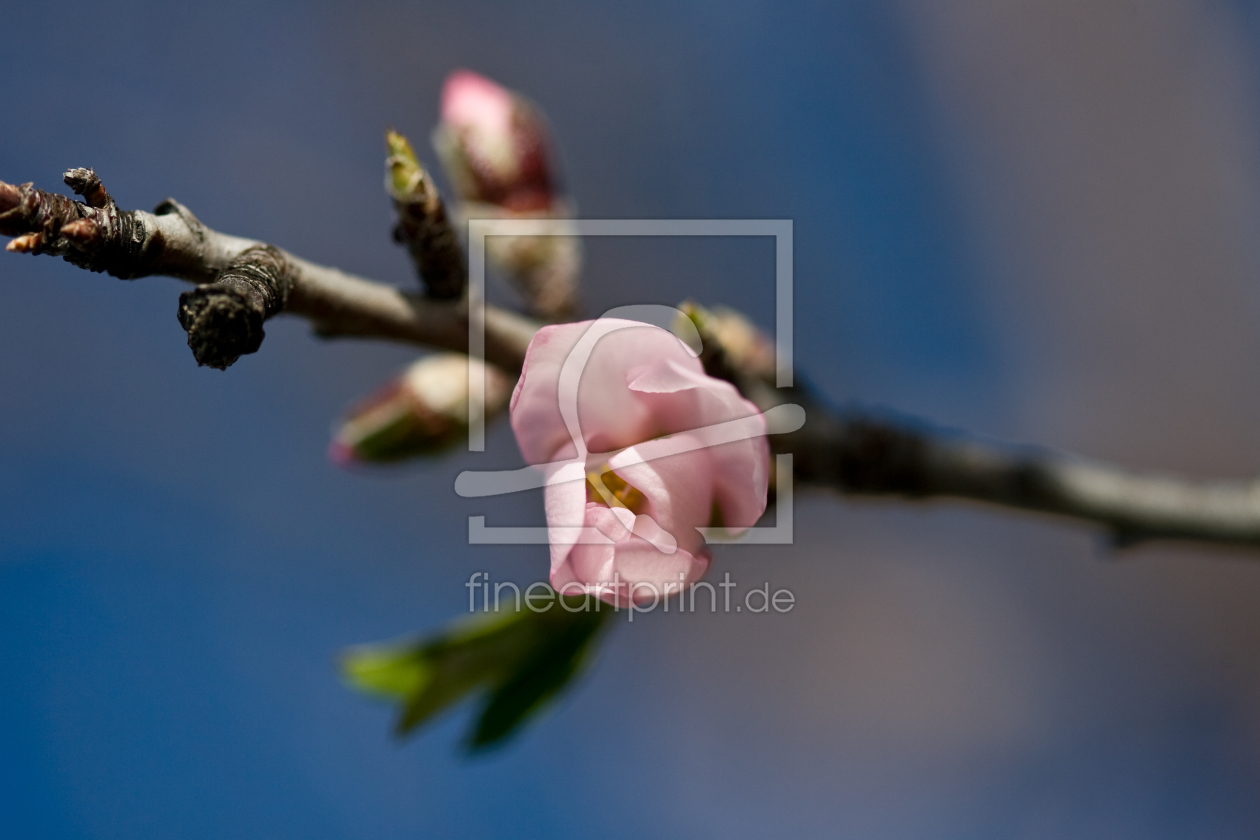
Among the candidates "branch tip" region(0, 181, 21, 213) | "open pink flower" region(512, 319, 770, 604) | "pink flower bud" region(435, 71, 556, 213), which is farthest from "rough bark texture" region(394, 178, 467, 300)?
"pink flower bud" region(435, 71, 556, 213)

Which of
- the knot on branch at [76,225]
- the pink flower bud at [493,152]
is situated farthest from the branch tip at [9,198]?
the pink flower bud at [493,152]

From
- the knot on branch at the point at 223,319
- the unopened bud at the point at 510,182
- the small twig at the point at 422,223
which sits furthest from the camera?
the unopened bud at the point at 510,182

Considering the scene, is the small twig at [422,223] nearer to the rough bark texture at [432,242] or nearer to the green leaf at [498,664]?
the rough bark texture at [432,242]

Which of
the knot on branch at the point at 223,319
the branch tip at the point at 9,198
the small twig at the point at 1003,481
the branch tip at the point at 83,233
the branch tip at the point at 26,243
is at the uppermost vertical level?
the branch tip at the point at 9,198

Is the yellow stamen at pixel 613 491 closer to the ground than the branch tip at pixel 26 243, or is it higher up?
closer to the ground

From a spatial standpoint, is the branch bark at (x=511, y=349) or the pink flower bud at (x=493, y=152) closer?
the branch bark at (x=511, y=349)

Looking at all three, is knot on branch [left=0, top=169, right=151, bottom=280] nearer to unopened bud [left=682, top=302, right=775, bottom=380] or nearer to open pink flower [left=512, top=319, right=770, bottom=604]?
open pink flower [left=512, top=319, right=770, bottom=604]

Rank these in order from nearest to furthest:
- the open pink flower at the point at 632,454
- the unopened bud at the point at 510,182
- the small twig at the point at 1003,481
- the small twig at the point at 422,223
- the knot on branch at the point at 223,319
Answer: the knot on branch at the point at 223,319 → the open pink flower at the point at 632,454 → the small twig at the point at 422,223 → the small twig at the point at 1003,481 → the unopened bud at the point at 510,182

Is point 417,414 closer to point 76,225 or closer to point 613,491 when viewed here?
point 613,491
